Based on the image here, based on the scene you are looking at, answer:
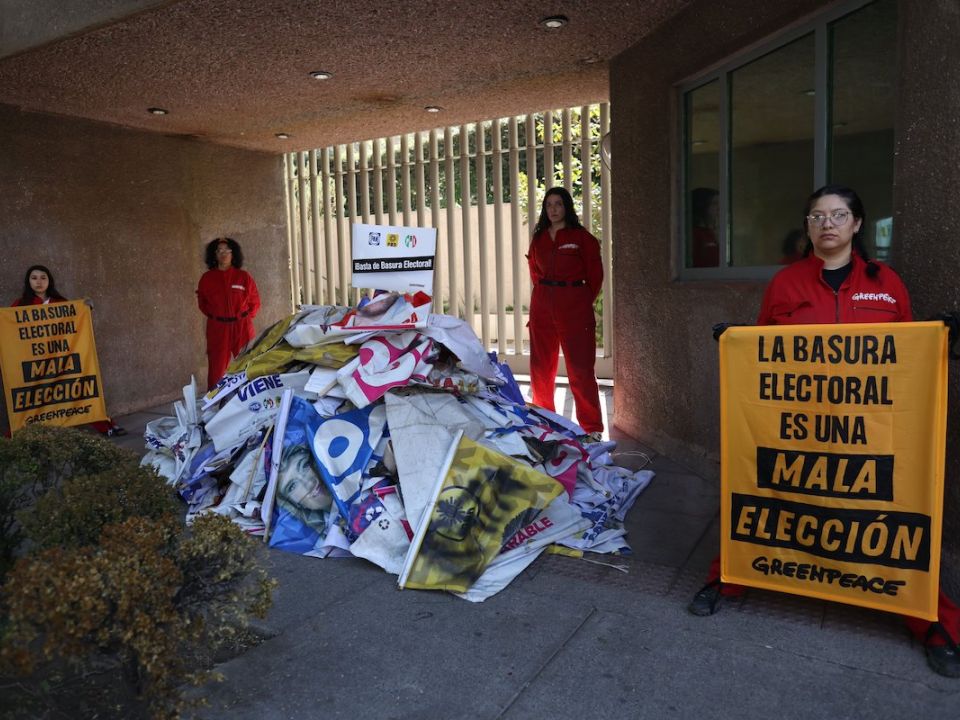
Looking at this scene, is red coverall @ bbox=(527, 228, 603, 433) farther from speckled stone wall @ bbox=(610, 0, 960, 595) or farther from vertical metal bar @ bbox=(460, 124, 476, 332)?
vertical metal bar @ bbox=(460, 124, 476, 332)

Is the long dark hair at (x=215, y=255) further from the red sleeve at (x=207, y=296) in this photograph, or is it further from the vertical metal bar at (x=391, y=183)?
the vertical metal bar at (x=391, y=183)

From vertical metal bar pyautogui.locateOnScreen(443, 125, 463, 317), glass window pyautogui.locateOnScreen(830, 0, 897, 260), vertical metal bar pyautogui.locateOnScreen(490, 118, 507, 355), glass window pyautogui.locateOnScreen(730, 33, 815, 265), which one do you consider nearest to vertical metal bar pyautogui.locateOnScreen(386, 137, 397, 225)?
vertical metal bar pyautogui.locateOnScreen(443, 125, 463, 317)

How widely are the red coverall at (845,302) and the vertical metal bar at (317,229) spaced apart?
8.28 metres

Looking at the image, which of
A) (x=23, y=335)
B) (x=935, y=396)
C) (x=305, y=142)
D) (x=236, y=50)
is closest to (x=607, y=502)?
(x=935, y=396)

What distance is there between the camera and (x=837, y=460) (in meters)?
2.77

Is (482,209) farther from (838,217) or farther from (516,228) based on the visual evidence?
(838,217)

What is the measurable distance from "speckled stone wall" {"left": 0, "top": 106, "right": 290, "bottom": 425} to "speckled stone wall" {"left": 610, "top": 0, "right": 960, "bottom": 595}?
462 centimetres

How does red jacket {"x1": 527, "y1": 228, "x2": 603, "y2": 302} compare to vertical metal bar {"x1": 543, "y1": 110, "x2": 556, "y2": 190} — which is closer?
red jacket {"x1": 527, "y1": 228, "x2": 603, "y2": 302}

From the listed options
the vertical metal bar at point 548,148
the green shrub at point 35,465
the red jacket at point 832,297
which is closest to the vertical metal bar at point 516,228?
the vertical metal bar at point 548,148

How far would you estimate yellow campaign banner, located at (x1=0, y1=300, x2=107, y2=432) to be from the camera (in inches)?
235

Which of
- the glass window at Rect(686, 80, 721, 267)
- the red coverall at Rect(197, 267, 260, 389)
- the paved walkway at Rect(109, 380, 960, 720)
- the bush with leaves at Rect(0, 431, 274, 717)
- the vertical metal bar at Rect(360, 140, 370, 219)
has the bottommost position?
the paved walkway at Rect(109, 380, 960, 720)

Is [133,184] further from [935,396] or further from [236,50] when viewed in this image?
[935,396]

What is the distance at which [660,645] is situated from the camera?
9.11 ft

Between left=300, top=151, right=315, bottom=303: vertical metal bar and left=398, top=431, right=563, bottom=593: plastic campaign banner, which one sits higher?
left=300, top=151, right=315, bottom=303: vertical metal bar
